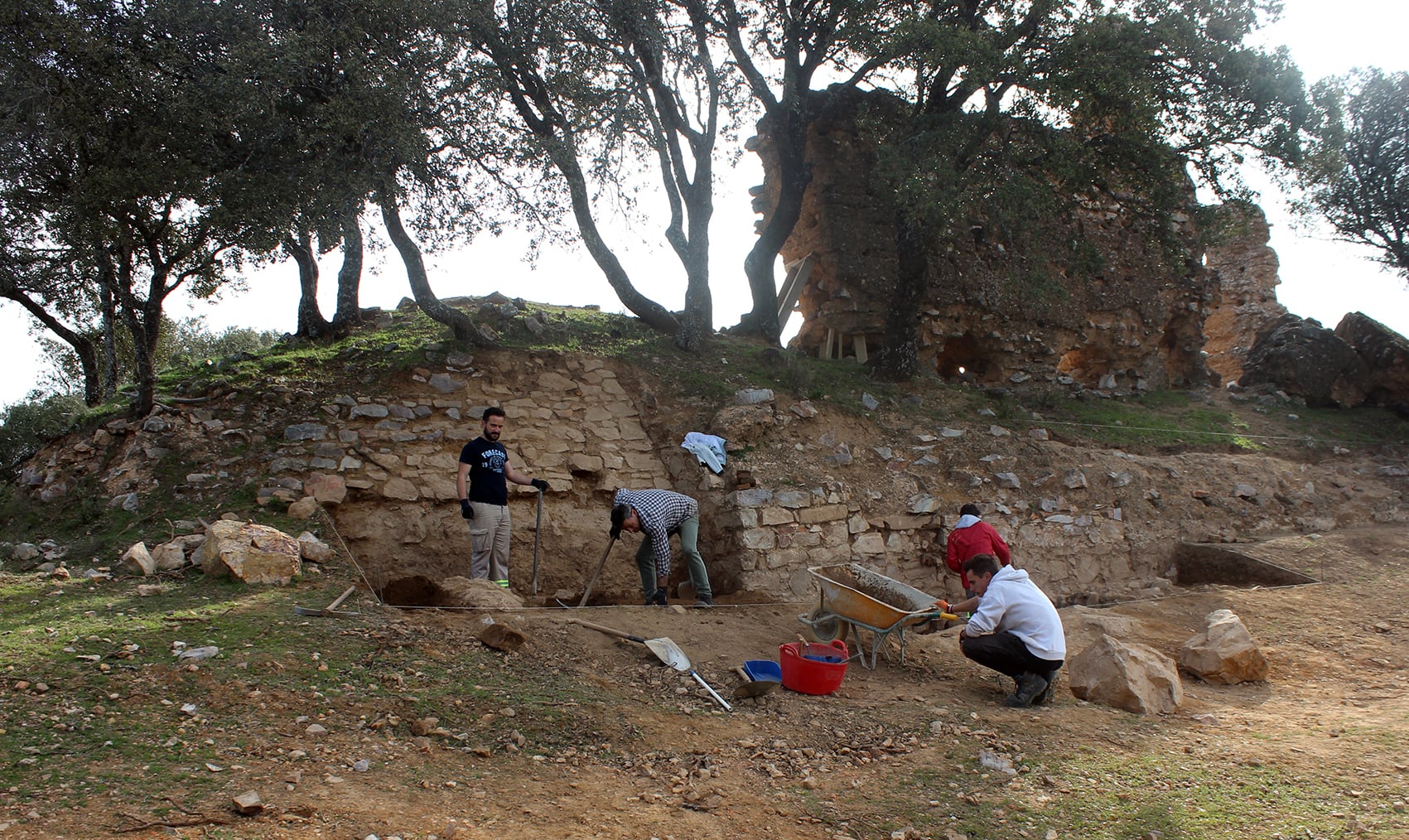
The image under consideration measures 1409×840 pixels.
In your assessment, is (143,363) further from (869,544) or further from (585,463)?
(869,544)

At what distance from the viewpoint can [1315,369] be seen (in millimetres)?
15711

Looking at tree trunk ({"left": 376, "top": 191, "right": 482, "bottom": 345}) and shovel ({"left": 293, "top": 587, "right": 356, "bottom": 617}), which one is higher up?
tree trunk ({"left": 376, "top": 191, "right": 482, "bottom": 345})

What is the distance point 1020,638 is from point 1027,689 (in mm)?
373

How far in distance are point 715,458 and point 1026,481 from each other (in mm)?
4376

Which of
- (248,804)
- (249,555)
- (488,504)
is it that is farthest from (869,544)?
(248,804)

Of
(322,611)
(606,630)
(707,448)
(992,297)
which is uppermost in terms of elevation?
(992,297)

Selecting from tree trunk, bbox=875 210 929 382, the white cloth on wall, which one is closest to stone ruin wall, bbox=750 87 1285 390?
tree trunk, bbox=875 210 929 382

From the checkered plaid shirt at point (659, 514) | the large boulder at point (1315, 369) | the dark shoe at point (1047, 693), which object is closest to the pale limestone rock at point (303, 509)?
the checkered plaid shirt at point (659, 514)

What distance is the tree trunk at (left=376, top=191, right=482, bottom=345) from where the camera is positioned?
33.2 ft

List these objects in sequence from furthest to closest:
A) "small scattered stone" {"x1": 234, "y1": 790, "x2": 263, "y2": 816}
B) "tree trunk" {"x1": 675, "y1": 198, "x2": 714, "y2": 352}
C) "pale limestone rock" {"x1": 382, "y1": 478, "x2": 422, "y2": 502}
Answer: "tree trunk" {"x1": 675, "y1": 198, "x2": 714, "y2": 352} < "pale limestone rock" {"x1": 382, "y1": 478, "x2": 422, "y2": 502} < "small scattered stone" {"x1": 234, "y1": 790, "x2": 263, "y2": 816}

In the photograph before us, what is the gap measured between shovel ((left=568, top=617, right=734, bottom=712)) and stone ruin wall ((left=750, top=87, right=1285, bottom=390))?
26.6 ft

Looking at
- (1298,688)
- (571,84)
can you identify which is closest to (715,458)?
(571,84)

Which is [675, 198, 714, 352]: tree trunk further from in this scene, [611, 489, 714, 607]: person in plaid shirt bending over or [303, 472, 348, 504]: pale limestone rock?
[303, 472, 348, 504]: pale limestone rock

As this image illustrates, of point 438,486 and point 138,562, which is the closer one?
point 138,562
